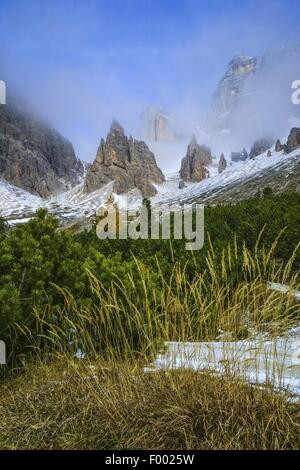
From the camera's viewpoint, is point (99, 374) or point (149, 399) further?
point (99, 374)

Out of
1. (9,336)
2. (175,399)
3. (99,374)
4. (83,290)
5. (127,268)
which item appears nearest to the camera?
(175,399)

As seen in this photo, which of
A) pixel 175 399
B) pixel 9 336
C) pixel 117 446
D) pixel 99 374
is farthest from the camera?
pixel 9 336

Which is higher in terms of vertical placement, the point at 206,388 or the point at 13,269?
the point at 13,269

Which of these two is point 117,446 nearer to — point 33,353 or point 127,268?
point 33,353

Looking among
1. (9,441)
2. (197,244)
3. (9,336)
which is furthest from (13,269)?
(197,244)

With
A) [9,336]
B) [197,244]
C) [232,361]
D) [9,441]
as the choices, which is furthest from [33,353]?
[197,244]

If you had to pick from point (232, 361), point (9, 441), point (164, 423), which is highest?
point (232, 361)

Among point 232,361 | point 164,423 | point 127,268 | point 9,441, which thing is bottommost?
point 9,441

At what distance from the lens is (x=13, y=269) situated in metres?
6.99

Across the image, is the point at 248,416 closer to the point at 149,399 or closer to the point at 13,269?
the point at 149,399

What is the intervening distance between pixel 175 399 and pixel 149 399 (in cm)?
34

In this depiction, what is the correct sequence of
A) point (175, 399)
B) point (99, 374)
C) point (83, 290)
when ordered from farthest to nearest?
point (83, 290)
point (99, 374)
point (175, 399)

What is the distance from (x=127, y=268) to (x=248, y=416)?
16.8ft

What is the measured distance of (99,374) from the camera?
208 inches
